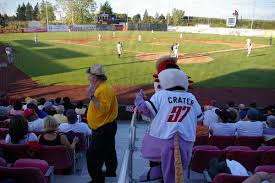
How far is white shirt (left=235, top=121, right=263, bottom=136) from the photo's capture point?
6907 millimetres

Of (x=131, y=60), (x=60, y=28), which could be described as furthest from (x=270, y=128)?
(x=60, y=28)

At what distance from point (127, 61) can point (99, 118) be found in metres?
14.3

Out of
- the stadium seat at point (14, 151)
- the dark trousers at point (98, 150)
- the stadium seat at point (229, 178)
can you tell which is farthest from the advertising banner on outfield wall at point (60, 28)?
the stadium seat at point (229, 178)

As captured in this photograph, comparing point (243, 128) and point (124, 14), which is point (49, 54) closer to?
point (124, 14)

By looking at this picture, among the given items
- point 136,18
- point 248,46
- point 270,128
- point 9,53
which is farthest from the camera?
point 248,46

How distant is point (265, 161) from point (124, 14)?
14.8 meters

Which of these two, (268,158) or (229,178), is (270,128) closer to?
(268,158)

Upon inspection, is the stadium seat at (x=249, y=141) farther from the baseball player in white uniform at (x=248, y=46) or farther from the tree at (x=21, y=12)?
the baseball player in white uniform at (x=248, y=46)

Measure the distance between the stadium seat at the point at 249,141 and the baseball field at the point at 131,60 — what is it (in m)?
9.86

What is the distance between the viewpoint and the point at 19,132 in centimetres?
561

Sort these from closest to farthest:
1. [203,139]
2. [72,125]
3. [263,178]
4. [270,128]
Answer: [263,178]
[203,139]
[72,125]
[270,128]

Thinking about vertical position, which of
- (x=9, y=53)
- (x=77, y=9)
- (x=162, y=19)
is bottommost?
(x=9, y=53)

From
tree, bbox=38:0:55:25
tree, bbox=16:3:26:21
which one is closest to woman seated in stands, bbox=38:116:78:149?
tree, bbox=16:3:26:21

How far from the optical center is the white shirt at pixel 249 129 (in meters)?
6.91
